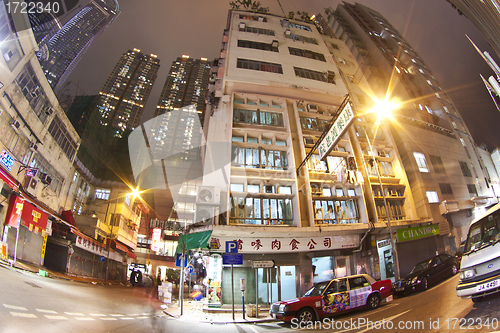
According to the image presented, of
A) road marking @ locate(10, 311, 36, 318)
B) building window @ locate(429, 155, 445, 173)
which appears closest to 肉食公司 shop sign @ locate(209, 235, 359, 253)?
road marking @ locate(10, 311, 36, 318)

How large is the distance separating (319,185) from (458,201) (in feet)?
46.0

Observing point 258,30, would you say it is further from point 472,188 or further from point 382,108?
point 472,188

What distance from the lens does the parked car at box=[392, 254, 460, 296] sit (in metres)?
10.0

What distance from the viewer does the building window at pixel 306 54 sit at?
24.1 m

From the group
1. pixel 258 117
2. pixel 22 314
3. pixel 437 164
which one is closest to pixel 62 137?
pixel 258 117

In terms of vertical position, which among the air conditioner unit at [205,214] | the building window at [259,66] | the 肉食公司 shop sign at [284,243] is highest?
the building window at [259,66]

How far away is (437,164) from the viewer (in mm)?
20938

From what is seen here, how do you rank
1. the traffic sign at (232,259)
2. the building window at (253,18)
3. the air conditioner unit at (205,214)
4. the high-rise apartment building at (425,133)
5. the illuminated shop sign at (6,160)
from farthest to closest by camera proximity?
the building window at (253,18), the high-rise apartment building at (425,133), the air conditioner unit at (205,214), the illuminated shop sign at (6,160), the traffic sign at (232,259)

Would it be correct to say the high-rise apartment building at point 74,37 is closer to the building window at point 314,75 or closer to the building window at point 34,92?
the building window at point 34,92

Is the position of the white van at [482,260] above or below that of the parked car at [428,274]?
above

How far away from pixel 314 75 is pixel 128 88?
9934cm

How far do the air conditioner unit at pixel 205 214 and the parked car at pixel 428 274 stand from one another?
10031 millimetres

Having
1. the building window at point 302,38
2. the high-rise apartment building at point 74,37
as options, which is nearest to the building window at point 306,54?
the building window at point 302,38

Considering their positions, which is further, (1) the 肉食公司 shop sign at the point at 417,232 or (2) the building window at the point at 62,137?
(2) the building window at the point at 62,137
